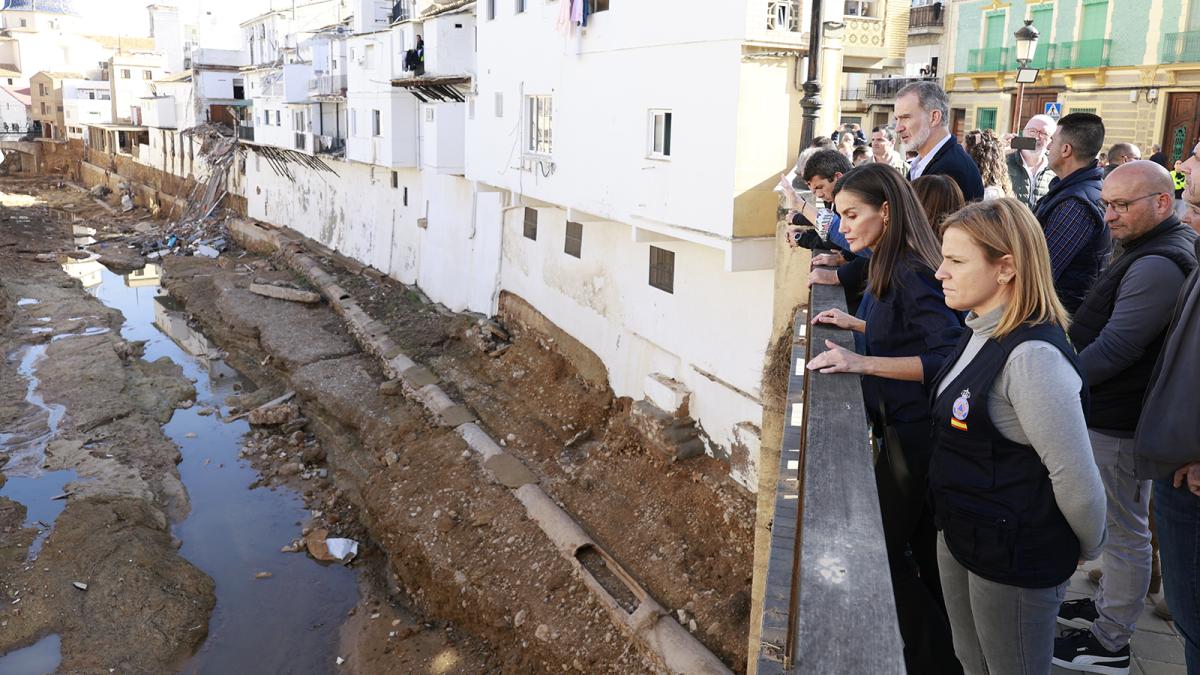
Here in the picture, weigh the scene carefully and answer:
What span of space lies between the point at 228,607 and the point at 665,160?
9086mm

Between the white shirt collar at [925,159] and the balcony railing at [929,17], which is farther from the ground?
the balcony railing at [929,17]

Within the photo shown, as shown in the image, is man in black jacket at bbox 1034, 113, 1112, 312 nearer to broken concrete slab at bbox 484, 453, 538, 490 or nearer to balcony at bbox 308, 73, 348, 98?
broken concrete slab at bbox 484, 453, 538, 490

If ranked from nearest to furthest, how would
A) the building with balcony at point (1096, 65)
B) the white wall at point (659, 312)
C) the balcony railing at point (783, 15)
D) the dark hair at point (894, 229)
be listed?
1. the dark hair at point (894, 229)
2. the balcony railing at point (783, 15)
3. the white wall at point (659, 312)
4. the building with balcony at point (1096, 65)

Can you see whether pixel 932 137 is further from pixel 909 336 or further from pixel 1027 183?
pixel 1027 183

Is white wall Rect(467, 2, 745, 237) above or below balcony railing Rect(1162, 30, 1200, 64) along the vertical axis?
below

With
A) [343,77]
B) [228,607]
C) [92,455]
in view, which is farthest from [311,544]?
[343,77]

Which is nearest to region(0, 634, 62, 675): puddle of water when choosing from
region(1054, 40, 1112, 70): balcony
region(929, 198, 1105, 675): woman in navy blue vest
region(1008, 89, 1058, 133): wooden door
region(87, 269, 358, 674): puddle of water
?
region(87, 269, 358, 674): puddle of water

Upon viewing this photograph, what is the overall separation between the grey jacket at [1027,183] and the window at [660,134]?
476 centimetres

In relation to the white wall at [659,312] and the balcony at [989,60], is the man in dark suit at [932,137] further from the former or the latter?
the balcony at [989,60]

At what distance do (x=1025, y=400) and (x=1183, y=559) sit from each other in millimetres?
1196

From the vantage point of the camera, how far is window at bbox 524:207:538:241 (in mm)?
18281

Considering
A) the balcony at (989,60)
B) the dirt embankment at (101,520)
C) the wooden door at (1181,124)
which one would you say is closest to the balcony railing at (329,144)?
the dirt embankment at (101,520)

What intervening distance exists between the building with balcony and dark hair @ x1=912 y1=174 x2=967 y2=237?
15446 mm

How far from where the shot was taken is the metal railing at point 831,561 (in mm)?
1699
